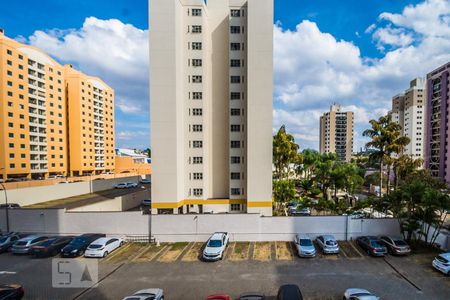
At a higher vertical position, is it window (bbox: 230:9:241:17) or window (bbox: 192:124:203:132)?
window (bbox: 230:9:241:17)

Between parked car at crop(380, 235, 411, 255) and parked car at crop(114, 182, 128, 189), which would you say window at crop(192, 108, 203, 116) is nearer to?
parked car at crop(380, 235, 411, 255)

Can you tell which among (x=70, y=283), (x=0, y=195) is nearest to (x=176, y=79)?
(x=70, y=283)

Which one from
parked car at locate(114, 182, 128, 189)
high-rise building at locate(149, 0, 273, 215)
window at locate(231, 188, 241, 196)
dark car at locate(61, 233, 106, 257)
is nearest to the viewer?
dark car at locate(61, 233, 106, 257)

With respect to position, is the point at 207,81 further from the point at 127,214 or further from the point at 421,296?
the point at 421,296

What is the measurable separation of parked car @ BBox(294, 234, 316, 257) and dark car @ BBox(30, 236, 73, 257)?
22.5 meters

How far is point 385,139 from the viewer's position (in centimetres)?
3062

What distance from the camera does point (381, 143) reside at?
101 feet

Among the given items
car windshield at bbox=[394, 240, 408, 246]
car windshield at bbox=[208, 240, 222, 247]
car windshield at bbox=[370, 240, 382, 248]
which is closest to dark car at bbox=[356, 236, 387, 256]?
car windshield at bbox=[370, 240, 382, 248]

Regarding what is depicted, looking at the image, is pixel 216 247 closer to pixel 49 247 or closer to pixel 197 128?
pixel 49 247

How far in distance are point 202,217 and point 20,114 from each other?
6604 centimetres

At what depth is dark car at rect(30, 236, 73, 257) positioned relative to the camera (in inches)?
769

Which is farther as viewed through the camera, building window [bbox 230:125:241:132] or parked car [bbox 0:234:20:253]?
building window [bbox 230:125:241:132]

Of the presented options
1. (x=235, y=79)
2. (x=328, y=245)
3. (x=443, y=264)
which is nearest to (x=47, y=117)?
(x=235, y=79)

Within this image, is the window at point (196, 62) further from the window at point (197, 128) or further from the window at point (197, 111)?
the window at point (197, 128)
